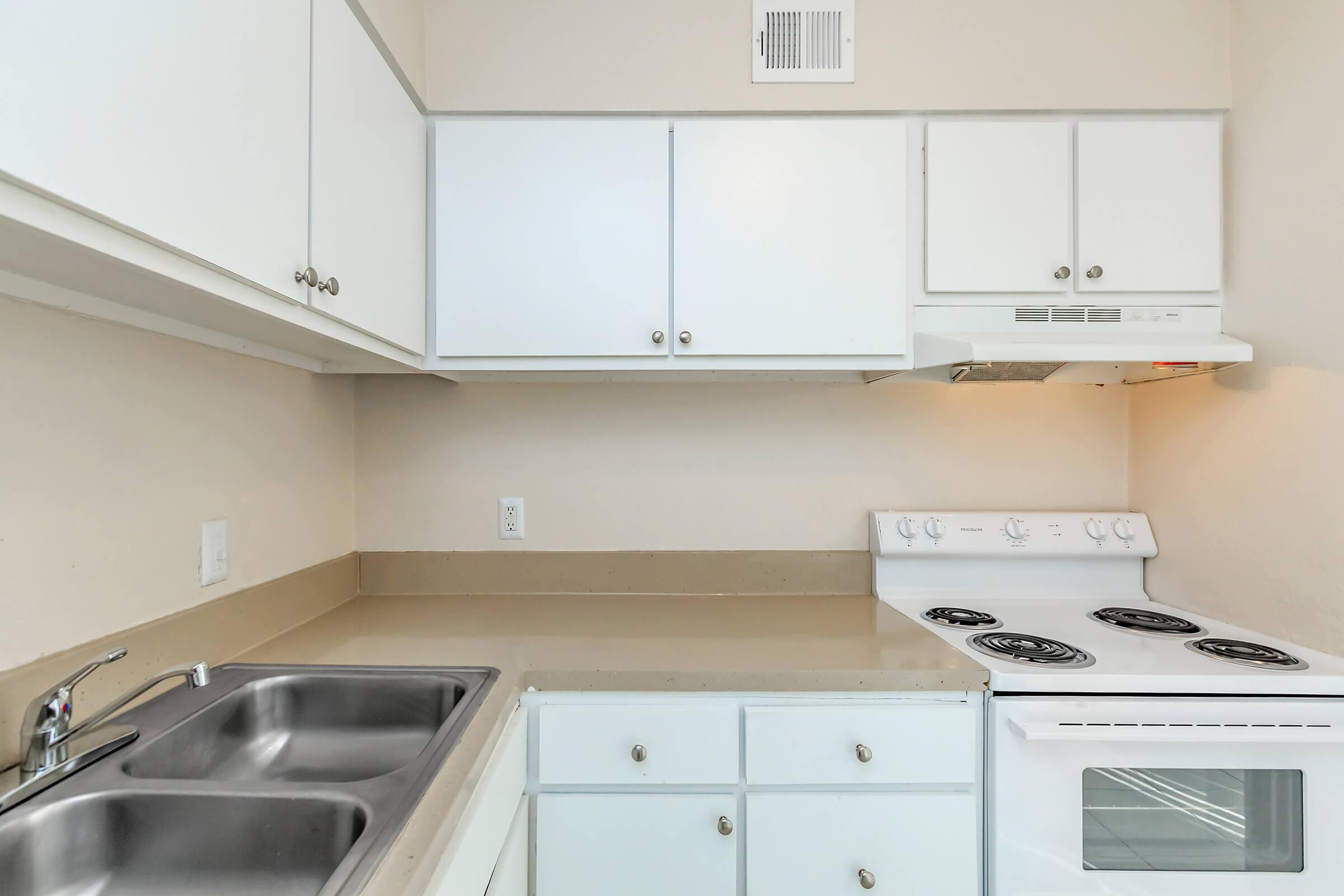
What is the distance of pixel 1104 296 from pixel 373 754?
6.06 feet

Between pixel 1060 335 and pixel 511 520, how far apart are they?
1502 millimetres

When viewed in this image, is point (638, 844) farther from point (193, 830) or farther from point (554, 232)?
point (554, 232)

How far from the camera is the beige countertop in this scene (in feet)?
3.93

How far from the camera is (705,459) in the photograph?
1832 millimetres

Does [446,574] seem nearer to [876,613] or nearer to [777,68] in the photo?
[876,613]

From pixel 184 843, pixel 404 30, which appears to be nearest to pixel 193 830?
pixel 184 843

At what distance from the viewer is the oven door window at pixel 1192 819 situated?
119 cm

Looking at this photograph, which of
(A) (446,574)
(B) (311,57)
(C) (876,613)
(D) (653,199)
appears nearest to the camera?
(B) (311,57)

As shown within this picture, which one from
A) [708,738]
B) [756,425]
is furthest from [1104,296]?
A: [708,738]

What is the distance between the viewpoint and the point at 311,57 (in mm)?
952

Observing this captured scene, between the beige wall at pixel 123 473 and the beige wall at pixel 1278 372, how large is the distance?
219cm

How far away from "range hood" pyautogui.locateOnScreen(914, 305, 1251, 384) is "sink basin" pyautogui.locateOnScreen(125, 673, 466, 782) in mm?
1253

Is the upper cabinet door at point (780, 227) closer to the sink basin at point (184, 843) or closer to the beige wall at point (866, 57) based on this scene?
the beige wall at point (866, 57)

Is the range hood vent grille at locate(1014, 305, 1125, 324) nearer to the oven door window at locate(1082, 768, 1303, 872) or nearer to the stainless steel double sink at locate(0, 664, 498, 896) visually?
the oven door window at locate(1082, 768, 1303, 872)
